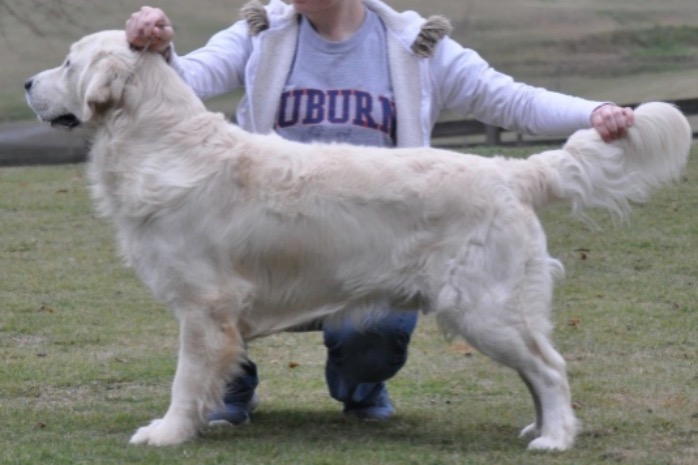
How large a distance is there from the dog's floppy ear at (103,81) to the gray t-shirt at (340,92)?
2.70 ft

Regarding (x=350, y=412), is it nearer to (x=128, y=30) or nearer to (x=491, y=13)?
(x=128, y=30)

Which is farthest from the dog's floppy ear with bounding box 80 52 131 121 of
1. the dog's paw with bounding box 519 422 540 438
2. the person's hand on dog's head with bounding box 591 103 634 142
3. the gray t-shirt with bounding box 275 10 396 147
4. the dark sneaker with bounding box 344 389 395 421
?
the dog's paw with bounding box 519 422 540 438

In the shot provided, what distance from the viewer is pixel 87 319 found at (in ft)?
29.5

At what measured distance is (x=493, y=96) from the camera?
6.16 meters

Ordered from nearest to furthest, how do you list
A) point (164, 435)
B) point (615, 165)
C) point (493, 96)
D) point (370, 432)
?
point (164, 435)
point (615, 165)
point (370, 432)
point (493, 96)

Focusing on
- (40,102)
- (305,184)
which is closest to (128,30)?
(40,102)

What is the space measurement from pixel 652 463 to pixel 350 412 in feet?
5.33

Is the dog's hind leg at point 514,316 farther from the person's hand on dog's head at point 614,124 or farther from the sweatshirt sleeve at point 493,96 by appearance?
the sweatshirt sleeve at point 493,96

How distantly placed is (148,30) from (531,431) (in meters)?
2.29

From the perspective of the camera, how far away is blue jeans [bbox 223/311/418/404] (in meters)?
6.10

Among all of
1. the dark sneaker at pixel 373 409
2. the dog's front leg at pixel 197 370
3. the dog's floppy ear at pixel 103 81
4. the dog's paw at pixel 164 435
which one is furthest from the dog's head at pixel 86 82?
the dark sneaker at pixel 373 409

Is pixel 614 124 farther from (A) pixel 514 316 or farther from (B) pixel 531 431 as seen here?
(B) pixel 531 431

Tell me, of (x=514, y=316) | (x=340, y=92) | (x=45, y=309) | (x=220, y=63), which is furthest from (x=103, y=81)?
(x=45, y=309)

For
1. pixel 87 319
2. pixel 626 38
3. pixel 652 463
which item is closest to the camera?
pixel 652 463
